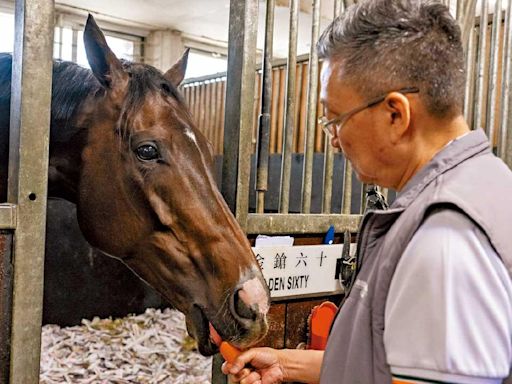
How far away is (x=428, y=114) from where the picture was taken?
71 centimetres

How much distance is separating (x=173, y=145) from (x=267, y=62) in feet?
1.49

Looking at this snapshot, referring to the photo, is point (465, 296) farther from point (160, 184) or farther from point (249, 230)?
point (249, 230)

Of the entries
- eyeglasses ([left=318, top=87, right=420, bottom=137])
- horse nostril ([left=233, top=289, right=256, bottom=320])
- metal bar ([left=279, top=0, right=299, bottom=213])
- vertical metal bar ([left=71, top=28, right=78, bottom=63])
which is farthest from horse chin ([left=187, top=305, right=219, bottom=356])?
vertical metal bar ([left=71, top=28, right=78, bottom=63])

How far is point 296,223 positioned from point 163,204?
0.52 meters

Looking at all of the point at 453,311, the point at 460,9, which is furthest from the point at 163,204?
the point at 460,9

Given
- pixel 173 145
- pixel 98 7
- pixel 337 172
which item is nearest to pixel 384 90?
pixel 173 145

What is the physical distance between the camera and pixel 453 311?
22.3 inches

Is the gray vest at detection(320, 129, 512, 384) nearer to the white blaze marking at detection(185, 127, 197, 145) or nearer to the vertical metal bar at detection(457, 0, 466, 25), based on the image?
the white blaze marking at detection(185, 127, 197, 145)

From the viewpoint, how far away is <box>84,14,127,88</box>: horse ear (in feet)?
4.19

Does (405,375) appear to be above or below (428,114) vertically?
below

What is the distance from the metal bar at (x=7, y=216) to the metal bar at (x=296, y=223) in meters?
0.64

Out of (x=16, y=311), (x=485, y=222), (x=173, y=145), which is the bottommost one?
(x=16, y=311)

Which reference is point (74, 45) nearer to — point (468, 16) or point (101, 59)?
point (468, 16)

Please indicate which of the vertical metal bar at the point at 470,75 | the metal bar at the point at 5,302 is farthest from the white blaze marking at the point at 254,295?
the vertical metal bar at the point at 470,75
